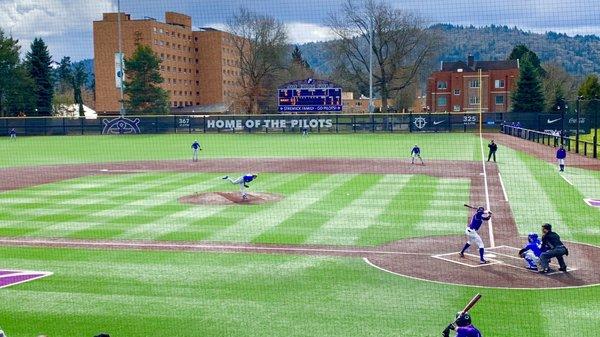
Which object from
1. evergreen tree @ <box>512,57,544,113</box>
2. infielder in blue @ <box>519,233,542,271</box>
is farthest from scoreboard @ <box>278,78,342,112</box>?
infielder in blue @ <box>519,233,542,271</box>

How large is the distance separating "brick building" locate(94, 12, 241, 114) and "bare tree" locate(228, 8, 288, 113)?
3.87m

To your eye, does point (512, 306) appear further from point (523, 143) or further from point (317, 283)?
point (523, 143)

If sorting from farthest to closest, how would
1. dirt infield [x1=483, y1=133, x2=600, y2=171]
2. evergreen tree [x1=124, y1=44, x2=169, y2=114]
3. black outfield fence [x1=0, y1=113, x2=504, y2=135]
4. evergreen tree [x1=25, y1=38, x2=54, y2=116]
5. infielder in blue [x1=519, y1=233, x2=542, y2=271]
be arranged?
evergreen tree [x1=124, y1=44, x2=169, y2=114]
evergreen tree [x1=25, y1=38, x2=54, y2=116]
black outfield fence [x1=0, y1=113, x2=504, y2=135]
dirt infield [x1=483, y1=133, x2=600, y2=171]
infielder in blue [x1=519, y1=233, x2=542, y2=271]

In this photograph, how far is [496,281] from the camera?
1320 cm

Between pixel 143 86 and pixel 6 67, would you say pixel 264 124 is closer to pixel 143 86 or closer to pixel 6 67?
pixel 143 86

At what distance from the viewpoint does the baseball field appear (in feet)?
36.5

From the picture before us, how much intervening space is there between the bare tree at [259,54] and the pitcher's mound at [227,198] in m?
32.4

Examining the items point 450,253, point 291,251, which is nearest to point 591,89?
point 450,253

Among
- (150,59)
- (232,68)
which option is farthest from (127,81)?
(232,68)

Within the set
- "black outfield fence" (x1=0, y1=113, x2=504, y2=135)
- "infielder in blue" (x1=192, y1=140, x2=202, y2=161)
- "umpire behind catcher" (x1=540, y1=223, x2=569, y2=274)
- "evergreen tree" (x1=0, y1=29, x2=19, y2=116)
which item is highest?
"evergreen tree" (x1=0, y1=29, x2=19, y2=116)

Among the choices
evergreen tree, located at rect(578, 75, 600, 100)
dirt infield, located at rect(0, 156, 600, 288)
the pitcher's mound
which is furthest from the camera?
evergreen tree, located at rect(578, 75, 600, 100)

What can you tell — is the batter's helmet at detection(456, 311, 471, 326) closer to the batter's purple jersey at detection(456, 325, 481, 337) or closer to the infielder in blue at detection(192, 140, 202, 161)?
the batter's purple jersey at detection(456, 325, 481, 337)

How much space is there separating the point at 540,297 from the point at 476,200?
39.2 ft

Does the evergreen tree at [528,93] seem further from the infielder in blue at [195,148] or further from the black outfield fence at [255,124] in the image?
the infielder in blue at [195,148]
